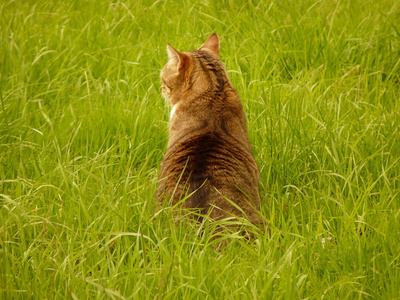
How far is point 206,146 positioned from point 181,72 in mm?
695

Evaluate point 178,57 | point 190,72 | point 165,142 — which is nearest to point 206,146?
point 190,72

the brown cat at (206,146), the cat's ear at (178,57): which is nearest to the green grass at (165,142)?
the brown cat at (206,146)

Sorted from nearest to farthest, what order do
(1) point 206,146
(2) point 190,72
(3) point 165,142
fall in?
1. (1) point 206,146
2. (2) point 190,72
3. (3) point 165,142

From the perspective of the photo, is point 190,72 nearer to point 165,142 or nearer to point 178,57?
point 178,57

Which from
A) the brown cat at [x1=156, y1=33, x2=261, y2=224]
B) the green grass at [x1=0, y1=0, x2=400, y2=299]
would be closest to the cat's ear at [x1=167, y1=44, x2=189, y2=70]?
the brown cat at [x1=156, y1=33, x2=261, y2=224]

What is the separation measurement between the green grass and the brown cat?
0.52 feet

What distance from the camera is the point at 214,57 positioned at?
3.54m

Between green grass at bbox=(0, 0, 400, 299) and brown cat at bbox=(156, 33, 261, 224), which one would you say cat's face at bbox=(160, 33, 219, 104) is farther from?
green grass at bbox=(0, 0, 400, 299)

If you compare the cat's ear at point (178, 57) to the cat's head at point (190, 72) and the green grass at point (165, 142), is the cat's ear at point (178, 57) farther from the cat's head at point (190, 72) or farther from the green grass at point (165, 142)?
the green grass at point (165, 142)

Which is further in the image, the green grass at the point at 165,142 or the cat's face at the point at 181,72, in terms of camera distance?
the cat's face at the point at 181,72

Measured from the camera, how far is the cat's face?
10.8ft

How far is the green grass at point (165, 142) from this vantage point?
2.31m

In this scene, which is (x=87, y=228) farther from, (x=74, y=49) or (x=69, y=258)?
(x=74, y=49)

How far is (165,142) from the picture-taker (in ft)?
12.4
